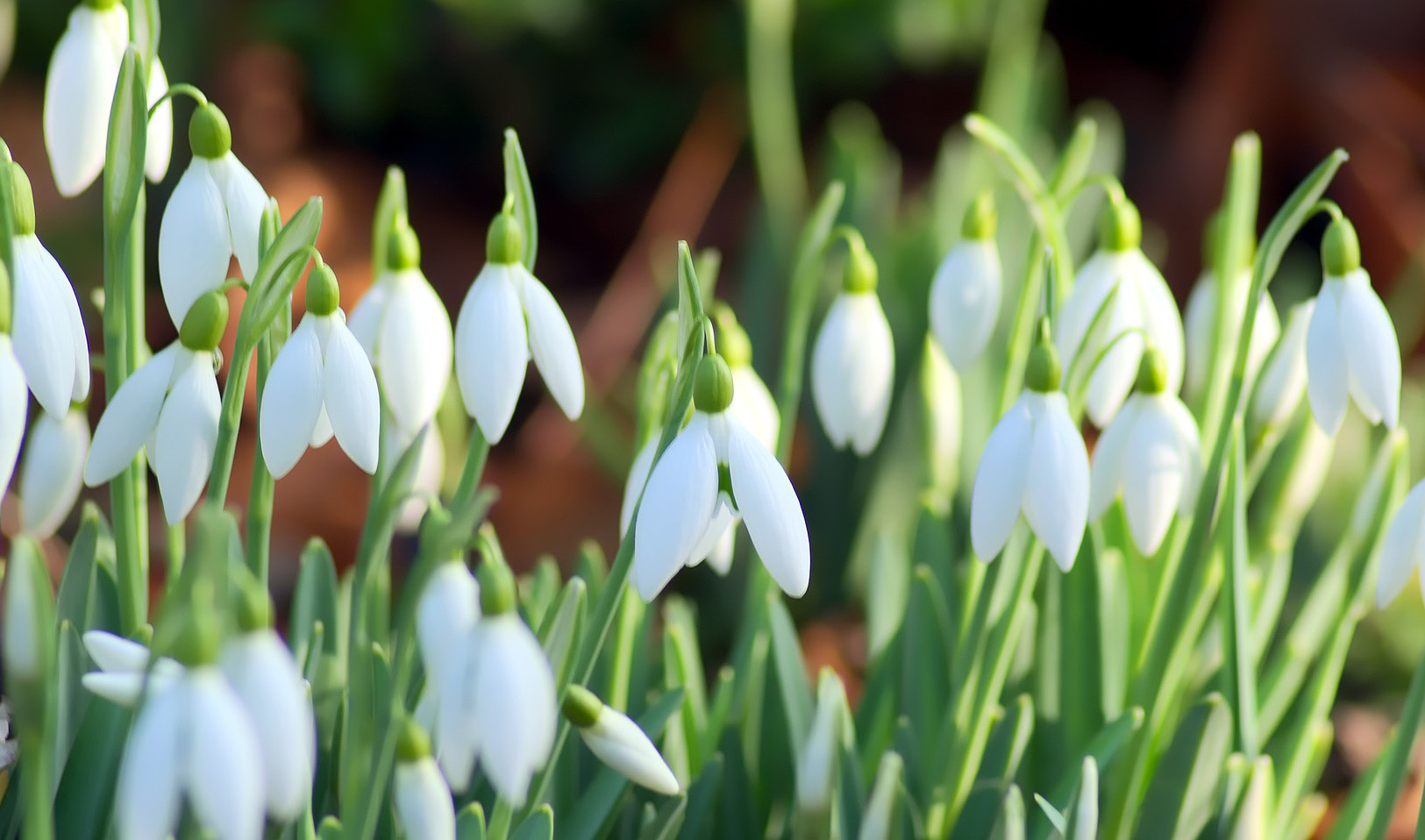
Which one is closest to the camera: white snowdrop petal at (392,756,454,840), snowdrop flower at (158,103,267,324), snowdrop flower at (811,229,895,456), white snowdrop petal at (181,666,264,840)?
white snowdrop petal at (181,666,264,840)

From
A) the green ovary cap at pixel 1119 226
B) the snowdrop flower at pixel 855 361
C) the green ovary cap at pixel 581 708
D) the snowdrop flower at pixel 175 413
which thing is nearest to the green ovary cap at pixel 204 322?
the snowdrop flower at pixel 175 413

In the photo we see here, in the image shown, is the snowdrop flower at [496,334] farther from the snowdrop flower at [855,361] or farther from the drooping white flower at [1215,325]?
the drooping white flower at [1215,325]

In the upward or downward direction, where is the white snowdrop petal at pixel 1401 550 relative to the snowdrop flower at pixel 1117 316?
downward

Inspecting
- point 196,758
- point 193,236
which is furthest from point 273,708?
point 193,236

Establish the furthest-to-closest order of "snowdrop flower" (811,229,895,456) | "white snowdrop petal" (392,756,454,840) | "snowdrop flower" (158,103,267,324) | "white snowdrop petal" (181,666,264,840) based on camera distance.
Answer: "snowdrop flower" (811,229,895,456)
"snowdrop flower" (158,103,267,324)
"white snowdrop petal" (392,756,454,840)
"white snowdrop petal" (181,666,264,840)

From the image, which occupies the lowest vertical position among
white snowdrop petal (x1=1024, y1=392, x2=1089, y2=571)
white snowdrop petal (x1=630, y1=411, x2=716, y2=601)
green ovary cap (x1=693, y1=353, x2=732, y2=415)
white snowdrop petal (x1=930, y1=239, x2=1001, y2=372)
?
white snowdrop petal (x1=630, y1=411, x2=716, y2=601)

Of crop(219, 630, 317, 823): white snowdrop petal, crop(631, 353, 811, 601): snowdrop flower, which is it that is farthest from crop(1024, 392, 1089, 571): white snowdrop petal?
crop(219, 630, 317, 823): white snowdrop petal

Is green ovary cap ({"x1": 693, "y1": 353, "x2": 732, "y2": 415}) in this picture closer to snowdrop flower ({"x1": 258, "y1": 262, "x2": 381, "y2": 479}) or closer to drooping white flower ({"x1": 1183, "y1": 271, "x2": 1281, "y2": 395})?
snowdrop flower ({"x1": 258, "y1": 262, "x2": 381, "y2": 479})
